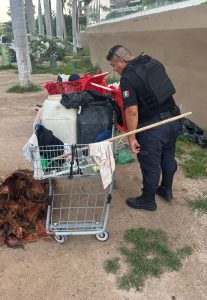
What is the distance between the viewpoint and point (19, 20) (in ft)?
31.6

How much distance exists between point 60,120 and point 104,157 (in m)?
0.63

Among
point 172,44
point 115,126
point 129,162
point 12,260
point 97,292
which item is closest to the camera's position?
point 97,292

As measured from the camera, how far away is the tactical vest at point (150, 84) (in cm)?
319

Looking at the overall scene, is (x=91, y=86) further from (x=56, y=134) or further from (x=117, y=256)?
(x=117, y=256)

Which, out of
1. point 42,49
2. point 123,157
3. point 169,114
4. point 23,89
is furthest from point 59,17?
point 169,114

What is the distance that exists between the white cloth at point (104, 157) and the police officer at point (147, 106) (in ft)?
1.53

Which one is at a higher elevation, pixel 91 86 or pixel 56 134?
pixel 91 86

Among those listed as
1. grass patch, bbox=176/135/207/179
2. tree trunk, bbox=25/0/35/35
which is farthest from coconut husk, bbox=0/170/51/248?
tree trunk, bbox=25/0/35/35

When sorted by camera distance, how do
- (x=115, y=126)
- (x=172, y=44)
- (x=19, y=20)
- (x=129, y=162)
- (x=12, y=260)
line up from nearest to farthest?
1. (x=12, y=260)
2. (x=115, y=126)
3. (x=129, y=162)
4. (x=172, y=44)
5. (x=19, y=20)

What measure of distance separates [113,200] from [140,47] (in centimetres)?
→ 505

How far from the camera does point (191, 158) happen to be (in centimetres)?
503

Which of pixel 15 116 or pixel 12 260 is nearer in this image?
pixel 12 260

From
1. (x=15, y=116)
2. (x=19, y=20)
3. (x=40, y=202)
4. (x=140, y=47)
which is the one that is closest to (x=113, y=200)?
(x=40, y=202)

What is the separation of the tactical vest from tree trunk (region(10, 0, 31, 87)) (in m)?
7.46
